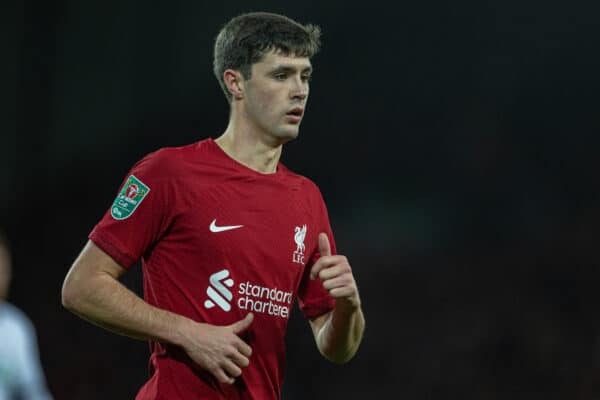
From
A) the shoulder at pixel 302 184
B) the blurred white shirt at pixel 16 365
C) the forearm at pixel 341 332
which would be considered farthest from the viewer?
the blurred white shirt at pixel 16 365

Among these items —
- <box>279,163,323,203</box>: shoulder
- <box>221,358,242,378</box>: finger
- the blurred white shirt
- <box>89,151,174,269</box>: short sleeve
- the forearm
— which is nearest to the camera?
<box>221,358,242,378</box>: finger

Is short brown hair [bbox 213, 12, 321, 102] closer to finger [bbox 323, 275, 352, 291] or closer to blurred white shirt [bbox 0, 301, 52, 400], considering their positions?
finger [bbox 323, 275, 352, 291]

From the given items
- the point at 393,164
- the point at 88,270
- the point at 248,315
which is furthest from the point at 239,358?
the point at 393,164

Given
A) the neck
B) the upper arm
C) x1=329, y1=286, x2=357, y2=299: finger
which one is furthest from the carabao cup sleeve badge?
x1=329, y1=286, x2=357, y2=299: finger

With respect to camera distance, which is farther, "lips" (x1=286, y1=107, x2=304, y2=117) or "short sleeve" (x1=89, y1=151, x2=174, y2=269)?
"lips" (x1=286, y1=107, x2=304, y2=117)

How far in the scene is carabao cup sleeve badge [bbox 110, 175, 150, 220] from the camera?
219 centimetres

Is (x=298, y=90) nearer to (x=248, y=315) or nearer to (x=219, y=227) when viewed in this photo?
(x=219, y=227)

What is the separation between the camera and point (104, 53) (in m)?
6.50

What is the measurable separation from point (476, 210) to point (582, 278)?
0.75 meters

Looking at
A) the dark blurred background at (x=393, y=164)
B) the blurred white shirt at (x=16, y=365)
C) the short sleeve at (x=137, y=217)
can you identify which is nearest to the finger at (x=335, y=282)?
the short sleeve at (x=137, y=217)

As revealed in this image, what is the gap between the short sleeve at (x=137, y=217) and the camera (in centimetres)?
216

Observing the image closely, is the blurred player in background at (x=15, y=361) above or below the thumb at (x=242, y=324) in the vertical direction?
below

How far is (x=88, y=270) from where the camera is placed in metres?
2.13

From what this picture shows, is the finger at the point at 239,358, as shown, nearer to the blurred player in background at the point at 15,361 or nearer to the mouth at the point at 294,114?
the mouth at the point at 294,114
